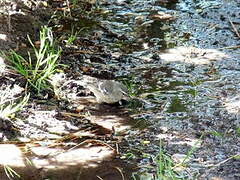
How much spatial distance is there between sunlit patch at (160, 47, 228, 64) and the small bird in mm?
783

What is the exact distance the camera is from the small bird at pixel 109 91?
3764 mm

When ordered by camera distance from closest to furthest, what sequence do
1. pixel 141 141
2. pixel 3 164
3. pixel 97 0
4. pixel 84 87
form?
pixel 3 164
pixel 141 141
pixel 84 87
pixel 97 0

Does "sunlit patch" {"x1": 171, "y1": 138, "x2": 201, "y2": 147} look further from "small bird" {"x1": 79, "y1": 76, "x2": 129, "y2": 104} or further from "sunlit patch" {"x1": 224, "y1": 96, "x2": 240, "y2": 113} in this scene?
"small bird" {"x1": 79, "y1": 76, "x2": 129, "y2": 104}

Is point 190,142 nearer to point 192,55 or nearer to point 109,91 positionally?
point 109,91

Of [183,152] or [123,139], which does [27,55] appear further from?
[183,152]

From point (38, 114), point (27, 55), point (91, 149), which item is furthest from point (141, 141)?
point (27, 55)

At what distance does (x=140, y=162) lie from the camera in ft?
10.4

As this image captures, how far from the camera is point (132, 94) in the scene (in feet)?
12.7

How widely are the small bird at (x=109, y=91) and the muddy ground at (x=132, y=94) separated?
0.23 ft

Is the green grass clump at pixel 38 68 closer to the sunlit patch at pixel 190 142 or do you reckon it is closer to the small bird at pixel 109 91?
the small bird at pixel 109 91

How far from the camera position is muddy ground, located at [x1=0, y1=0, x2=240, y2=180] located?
10.5ft

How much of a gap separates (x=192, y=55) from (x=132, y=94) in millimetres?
912

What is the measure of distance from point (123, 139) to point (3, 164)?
2.71ft

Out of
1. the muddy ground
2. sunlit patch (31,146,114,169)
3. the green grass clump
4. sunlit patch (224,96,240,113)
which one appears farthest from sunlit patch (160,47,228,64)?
→ sunlit patch (31,146,114,169)
